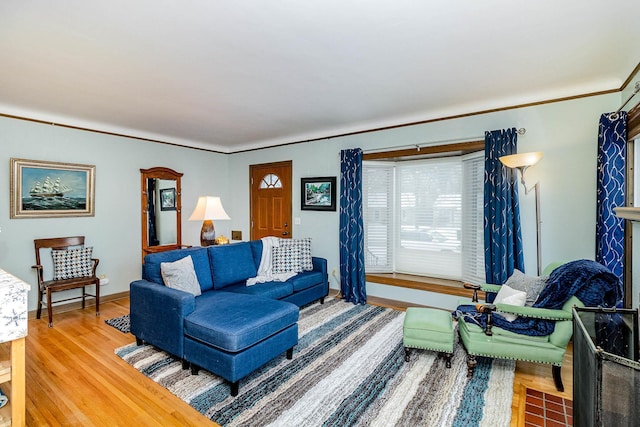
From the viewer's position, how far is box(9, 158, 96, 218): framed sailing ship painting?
369 cm

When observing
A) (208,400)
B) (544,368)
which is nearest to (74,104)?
(208,400)

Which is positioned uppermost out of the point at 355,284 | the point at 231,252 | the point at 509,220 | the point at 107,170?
the point at 107,170

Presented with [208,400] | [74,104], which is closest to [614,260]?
[208,400]

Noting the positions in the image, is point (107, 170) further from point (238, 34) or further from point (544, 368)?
point (544, 368)

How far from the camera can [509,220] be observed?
132 inches

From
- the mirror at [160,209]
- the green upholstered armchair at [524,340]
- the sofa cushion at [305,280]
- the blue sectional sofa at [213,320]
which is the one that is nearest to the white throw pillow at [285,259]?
the sofa cushion at [305,280]

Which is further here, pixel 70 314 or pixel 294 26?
pixel 70 314

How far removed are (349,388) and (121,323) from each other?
2797mm

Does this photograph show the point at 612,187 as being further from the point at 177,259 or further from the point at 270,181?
the point at 270,181

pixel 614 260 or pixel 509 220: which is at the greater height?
pixel 509 220

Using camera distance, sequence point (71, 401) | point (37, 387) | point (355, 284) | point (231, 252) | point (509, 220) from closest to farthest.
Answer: point (71, 401) → point (37, 387) → point (509, 220) → point (231, 252) → point (355, 284)

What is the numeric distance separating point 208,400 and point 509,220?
3.32 meters

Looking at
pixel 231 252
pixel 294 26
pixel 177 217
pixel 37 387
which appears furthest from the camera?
pixel 177 217

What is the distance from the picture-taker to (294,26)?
1.99 m
